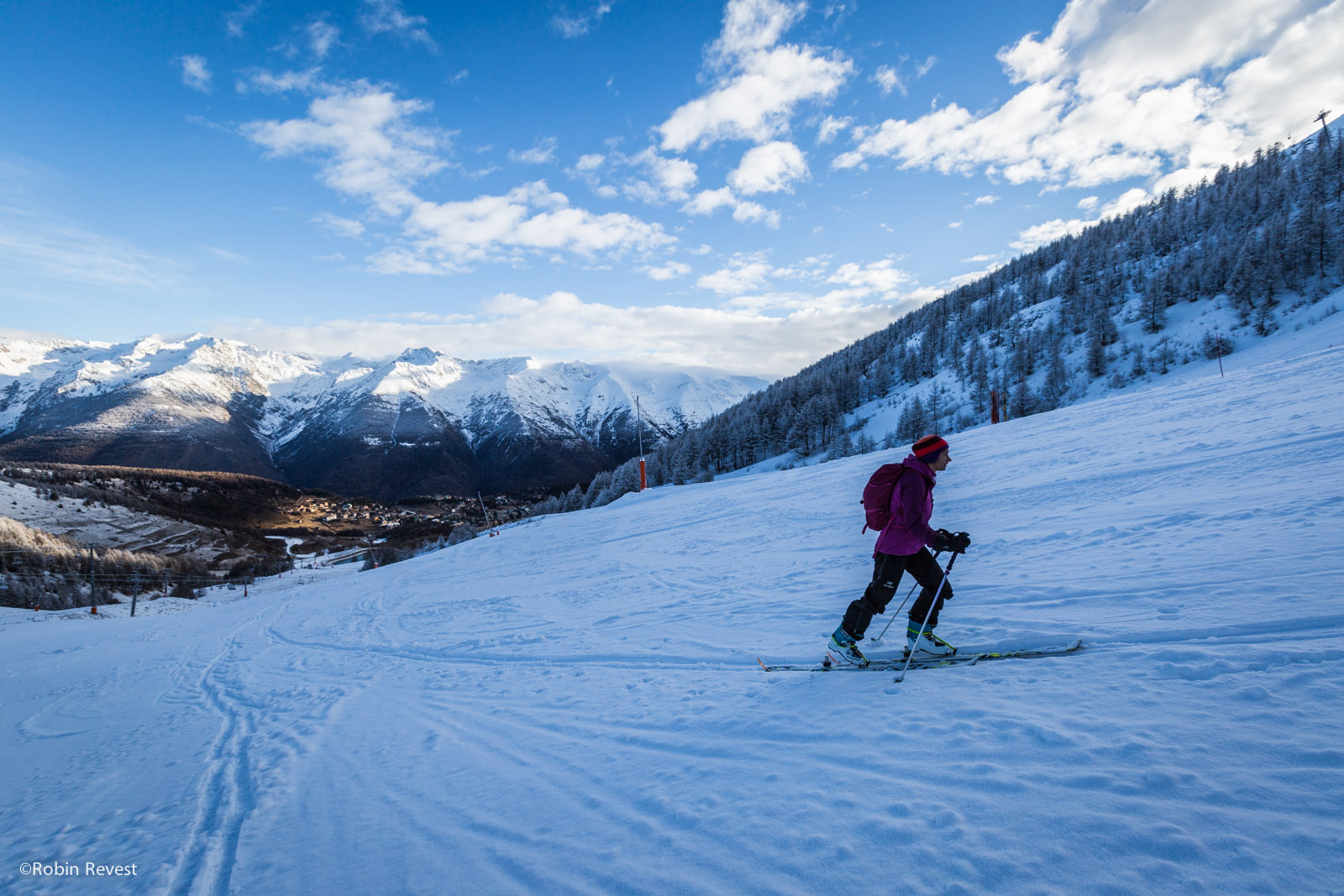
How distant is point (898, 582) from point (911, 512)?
2.43ft

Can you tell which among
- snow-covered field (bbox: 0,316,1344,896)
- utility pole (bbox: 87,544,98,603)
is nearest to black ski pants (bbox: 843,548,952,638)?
snow-covered field (bbox: 0,316,1344,896)

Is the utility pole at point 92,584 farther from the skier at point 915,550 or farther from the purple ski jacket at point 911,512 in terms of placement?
the purple ski jacket at point 911,512

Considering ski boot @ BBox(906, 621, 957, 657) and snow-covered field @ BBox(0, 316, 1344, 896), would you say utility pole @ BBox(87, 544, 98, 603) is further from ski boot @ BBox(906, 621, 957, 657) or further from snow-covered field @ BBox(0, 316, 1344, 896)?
ski boot @ BBox(906, 621, 957, 657)

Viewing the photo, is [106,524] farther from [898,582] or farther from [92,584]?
[898,582]

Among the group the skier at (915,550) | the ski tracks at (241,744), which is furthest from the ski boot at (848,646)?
the ski tracks at (241,744)

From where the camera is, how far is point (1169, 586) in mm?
5754

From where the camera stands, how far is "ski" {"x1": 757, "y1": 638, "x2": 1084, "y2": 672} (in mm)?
5078

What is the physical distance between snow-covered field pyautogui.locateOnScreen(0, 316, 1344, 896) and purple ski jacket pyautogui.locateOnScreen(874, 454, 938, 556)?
51.1 inches

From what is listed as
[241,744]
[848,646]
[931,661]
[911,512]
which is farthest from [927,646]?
[241,744]

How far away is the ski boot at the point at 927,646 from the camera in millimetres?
5422

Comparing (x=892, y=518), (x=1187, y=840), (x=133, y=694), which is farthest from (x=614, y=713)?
(x=133, y=694)

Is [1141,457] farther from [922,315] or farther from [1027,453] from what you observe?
[922,315]

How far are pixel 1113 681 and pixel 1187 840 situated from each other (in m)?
1.96

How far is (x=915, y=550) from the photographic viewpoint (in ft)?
17.2
